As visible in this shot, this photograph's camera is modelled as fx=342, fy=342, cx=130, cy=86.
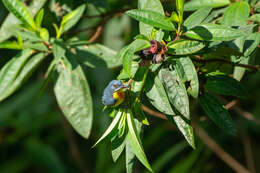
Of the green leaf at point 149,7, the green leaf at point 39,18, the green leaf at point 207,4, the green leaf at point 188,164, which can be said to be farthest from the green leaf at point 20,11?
the green leaf at point 188,164

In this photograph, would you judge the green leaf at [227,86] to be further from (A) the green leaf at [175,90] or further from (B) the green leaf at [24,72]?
(B) the green leaf at [24,72]

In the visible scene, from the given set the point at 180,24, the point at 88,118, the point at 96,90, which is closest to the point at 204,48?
the point at 180,24

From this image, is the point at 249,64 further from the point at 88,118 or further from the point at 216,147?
the point at 216,147

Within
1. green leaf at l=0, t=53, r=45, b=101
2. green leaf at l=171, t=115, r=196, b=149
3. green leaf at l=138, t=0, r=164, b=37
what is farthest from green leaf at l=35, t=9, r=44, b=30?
green leaf at l=171, t=115, r=196, b=149

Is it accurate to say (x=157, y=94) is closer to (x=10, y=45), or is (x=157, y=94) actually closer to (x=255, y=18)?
(x=255, y=18)

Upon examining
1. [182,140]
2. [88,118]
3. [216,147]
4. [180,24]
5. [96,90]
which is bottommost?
[182,140]

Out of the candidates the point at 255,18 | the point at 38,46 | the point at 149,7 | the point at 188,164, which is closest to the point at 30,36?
the point at 38,46
